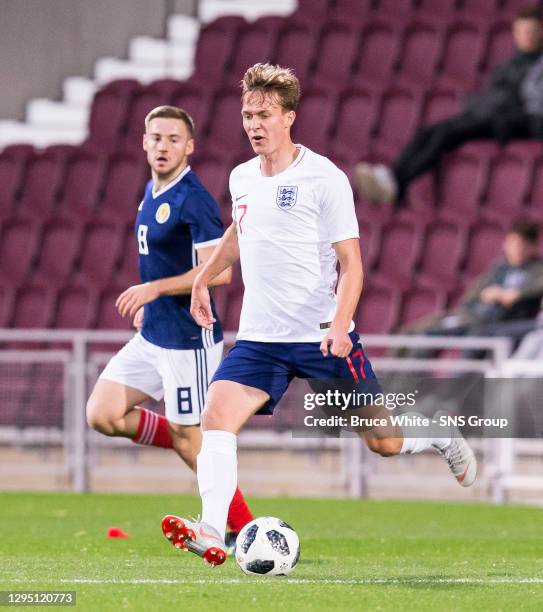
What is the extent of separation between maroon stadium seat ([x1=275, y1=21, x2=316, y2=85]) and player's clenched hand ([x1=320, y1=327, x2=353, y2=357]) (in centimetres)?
1003

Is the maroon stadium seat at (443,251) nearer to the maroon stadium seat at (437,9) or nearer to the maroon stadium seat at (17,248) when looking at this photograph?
the maroon stadium seat at (437,9)

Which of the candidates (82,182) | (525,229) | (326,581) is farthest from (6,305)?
(326,581)

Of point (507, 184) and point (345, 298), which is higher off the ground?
point (507, 184)

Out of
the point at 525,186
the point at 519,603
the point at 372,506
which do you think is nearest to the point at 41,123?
the point at 525,186

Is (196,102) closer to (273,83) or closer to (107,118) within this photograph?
(107,118)

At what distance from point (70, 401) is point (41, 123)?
20.4ft

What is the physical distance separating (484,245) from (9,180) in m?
5.22

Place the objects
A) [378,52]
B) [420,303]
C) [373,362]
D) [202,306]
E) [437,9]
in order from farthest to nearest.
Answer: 1. [437,9]
2. [378,52]
3. [420,303]
4. [373,362]
5. [202,306]

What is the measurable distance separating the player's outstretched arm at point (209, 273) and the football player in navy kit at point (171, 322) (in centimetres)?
62

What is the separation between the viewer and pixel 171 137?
23.1 ft

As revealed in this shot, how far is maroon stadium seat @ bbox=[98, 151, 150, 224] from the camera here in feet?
48.8

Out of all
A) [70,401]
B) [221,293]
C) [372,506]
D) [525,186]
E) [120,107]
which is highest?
[120,107]

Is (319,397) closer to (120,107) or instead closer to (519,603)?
(519,603)

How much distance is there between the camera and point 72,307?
45.2ft
